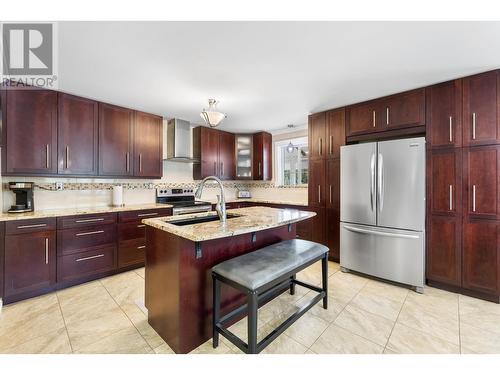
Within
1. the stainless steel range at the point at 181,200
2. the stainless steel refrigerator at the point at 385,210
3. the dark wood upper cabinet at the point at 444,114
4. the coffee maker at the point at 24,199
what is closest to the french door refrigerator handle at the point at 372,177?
the stainless steel refrigerator at the point at 385,210

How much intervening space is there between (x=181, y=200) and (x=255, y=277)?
3.10 metres

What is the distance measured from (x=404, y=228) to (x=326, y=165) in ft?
4.59

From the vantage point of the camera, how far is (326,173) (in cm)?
350

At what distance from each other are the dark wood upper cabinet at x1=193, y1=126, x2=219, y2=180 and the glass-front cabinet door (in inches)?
22.4

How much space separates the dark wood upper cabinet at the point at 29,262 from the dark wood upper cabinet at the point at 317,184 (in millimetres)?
3624

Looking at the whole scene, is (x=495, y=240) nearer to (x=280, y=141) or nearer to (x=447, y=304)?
(x=447, y=304)

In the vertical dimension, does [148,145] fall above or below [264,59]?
below

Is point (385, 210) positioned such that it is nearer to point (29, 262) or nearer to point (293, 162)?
point (293, 162)

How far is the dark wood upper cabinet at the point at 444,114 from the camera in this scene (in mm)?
2447

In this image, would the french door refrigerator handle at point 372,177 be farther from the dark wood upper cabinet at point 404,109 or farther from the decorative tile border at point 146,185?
the decorative tile border at point 146,185

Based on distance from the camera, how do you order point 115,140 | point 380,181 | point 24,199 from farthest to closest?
point 115,140
point 380,181
point 24,199

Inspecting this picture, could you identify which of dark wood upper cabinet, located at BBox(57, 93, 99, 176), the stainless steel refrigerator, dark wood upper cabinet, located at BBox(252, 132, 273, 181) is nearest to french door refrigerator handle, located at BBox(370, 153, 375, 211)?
the stainless steel refrigerator

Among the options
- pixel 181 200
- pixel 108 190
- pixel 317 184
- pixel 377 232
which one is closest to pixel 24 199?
pixel 108 190

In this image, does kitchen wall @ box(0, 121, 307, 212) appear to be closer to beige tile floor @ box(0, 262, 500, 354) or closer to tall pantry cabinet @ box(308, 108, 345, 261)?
tall pantry cabinet @ box(308, 108, 345, 261)
